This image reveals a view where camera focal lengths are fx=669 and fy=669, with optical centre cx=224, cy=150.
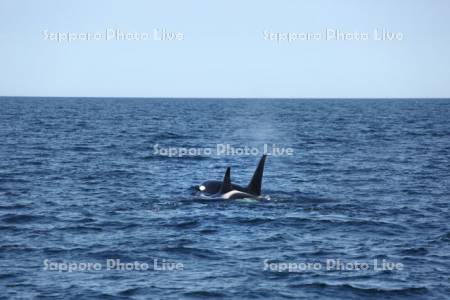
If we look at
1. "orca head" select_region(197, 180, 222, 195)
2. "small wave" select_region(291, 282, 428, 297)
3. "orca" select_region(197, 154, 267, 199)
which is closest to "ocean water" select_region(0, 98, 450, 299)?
"small wave" select_region(291, 282, 428, 297)

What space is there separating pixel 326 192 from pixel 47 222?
15137 mm

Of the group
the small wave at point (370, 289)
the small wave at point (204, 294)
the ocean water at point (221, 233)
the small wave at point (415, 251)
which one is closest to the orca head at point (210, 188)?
the ocean water at point (221, 233)

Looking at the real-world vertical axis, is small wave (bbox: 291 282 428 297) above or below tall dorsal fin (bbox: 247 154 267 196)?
below

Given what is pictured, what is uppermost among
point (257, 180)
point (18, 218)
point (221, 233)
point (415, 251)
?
point (257, 180)

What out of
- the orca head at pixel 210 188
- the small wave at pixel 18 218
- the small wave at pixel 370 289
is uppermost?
the orca head at pixel 210 188

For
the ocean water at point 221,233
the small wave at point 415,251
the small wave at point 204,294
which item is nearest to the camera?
the small wave at point 204,294

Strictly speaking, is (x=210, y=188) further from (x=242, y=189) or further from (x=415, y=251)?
(x=415, y=251)

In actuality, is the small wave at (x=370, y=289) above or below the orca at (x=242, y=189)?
below

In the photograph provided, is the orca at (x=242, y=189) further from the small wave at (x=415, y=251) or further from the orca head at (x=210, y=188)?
the small wave at (x=415, y=251)

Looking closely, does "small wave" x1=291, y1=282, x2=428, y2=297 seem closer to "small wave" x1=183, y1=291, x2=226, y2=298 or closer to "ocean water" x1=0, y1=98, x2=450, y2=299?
"ocean water" x1=0, y1=98, x2=450, y2=299

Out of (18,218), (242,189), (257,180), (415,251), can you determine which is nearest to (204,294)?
(415,251)

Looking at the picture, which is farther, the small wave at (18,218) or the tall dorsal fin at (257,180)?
the tall dorsal fin at (257,180)

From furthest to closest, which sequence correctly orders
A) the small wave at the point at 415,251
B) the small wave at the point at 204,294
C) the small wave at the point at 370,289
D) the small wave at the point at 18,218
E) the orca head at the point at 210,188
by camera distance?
the orca head at the point at 210,188, the small wave at the point at 18,218, the small wave at the point at 415,251, the small wave at the point at 370,289, the small wave at the point at 204,294

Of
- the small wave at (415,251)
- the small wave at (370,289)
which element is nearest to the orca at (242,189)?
the small wave at (415,251)
